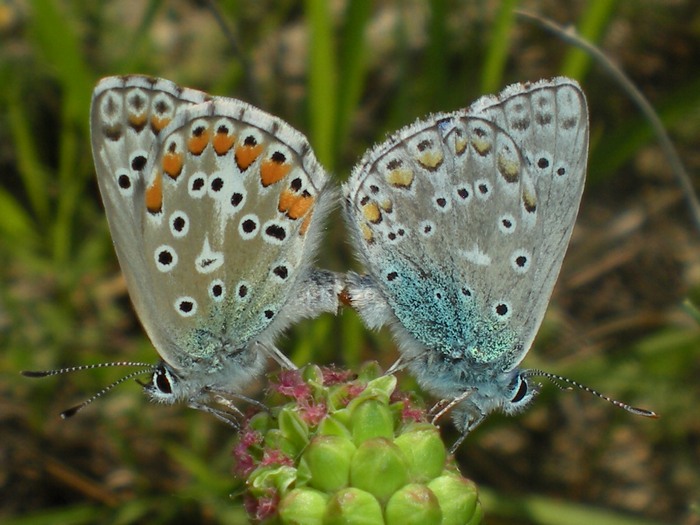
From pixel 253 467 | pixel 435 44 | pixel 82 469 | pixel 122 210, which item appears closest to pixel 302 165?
pixel 122 210

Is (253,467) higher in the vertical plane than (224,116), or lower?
lower

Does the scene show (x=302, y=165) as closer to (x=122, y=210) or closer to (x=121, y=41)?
(x=122, y=210)

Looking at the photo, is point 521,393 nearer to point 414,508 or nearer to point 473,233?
point 473,233

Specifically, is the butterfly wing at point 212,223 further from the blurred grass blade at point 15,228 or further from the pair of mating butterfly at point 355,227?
the blurred grass blade at point 15,228

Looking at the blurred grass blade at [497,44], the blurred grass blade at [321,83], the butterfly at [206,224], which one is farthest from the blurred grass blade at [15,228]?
the blurred grass blade at [497,44]

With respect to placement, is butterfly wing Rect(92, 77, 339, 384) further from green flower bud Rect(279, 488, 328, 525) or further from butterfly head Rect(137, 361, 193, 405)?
green flower bud Rect(279, 488, 328, 525)

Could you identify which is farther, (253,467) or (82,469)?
(82,469)
